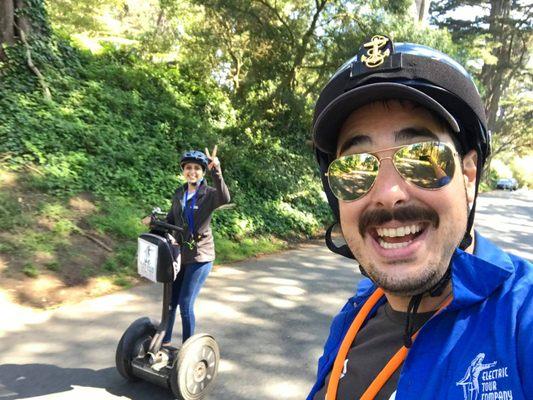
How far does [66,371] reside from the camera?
4129mm

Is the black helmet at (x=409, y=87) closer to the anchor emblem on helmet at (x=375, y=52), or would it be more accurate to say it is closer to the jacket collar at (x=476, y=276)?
the anchor emblem on helmet at (x=375, y=52)

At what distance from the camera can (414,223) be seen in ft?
4.46

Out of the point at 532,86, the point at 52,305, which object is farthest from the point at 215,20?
the point at 532,86

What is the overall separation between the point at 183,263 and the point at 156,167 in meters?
6.47

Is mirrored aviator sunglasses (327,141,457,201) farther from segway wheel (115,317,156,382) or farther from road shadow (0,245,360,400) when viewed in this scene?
segway wheel (115,317,156,382)

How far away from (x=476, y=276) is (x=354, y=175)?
0.49m

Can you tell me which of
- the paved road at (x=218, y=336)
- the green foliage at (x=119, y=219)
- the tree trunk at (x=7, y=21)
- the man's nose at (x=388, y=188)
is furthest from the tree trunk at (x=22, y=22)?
the man's nose at (x=388, y=188)

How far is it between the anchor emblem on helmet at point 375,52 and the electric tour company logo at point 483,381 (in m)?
0.90

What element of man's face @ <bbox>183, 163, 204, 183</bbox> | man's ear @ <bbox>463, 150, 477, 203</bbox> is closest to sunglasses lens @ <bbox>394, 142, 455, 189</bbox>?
man's ear @ <bbox>463, 150, 477, 203</bbox>

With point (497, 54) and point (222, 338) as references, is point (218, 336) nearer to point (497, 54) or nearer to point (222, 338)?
Result: point (222, 338)

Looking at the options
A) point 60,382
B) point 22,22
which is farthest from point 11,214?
point 22,22

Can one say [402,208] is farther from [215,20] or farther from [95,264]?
[215,20]

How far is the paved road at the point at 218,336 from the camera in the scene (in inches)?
156

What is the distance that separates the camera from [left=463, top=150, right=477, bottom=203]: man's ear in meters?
1.49
